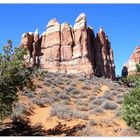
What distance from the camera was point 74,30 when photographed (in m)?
72.6

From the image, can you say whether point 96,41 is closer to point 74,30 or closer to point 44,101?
point 74,30

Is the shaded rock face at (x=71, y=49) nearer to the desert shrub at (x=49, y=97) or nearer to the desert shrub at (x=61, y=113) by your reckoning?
the desert shrub at (x=49, y=97)

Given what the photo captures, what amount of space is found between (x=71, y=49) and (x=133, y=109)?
5636cm

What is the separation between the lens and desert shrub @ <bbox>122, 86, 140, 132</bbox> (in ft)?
47.8

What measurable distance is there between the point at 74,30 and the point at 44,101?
4780 cm

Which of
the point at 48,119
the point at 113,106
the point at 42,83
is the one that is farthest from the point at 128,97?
the point at 42,83

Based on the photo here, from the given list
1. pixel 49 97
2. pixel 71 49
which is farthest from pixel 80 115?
pixel 71 49

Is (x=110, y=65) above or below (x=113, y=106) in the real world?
above

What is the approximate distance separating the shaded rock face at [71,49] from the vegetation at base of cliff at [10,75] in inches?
1919

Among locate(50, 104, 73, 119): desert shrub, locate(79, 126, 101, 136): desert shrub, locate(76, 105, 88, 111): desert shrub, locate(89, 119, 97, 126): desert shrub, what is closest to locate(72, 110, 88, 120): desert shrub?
locate(50, 104, 73, 119): desert shrub

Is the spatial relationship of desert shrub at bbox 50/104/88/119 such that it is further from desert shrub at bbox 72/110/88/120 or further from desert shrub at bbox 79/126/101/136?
desert shrub at bbox 79/126/101/136

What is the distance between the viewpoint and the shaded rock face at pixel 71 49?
6800 cm

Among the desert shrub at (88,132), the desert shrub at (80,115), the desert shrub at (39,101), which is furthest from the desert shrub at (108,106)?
the desert shrub at (88,132)

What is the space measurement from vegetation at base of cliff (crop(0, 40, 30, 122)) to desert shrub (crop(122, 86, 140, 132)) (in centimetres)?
526
